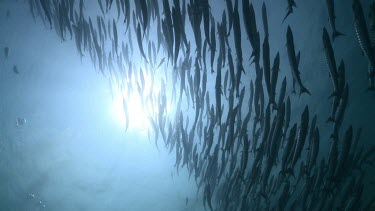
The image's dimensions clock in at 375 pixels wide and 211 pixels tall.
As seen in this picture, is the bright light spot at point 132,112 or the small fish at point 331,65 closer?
the small fish at point 331,65

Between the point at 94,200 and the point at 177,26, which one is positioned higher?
the point at 177,26

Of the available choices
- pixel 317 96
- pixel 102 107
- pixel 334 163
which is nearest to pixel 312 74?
pixel 317 96

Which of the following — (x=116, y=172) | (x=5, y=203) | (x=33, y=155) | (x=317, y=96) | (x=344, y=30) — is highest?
(x=344, y=30)

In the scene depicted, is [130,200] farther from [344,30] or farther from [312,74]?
[344,30]

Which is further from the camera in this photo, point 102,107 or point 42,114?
point 42,114

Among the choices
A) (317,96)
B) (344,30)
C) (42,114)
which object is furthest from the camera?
(317,96)

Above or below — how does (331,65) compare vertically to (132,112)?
above

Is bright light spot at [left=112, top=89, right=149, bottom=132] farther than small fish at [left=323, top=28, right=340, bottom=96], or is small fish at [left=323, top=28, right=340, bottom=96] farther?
bright light spot at [left=112, top=89, right=149, bottom=132]

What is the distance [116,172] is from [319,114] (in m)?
15.1

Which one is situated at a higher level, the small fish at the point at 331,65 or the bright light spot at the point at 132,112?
the small fish at the point at 331,65

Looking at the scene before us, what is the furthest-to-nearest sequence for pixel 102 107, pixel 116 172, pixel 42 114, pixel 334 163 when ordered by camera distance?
pixel 116 172
pixel 42 114
pixel 102 107
pixel 334 163

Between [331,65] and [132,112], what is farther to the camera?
[132,112]

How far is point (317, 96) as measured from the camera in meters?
16.5

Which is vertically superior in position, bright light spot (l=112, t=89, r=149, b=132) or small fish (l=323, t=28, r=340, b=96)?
small fish (l=323, t=28, r=340, b=96)
